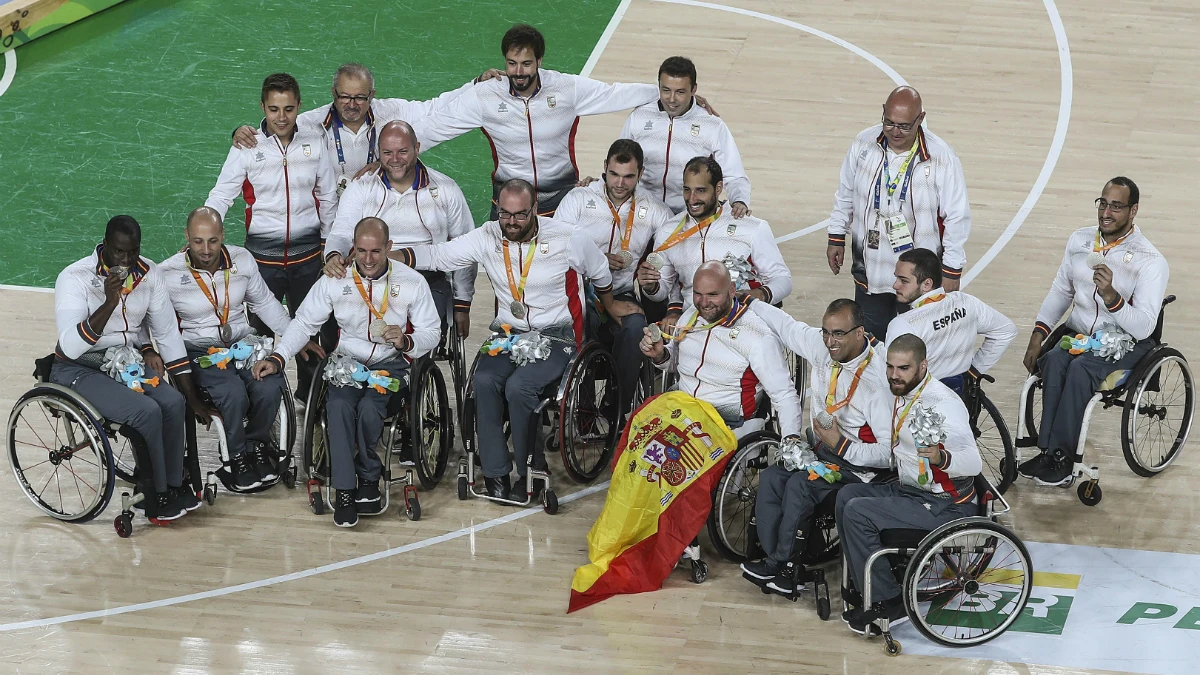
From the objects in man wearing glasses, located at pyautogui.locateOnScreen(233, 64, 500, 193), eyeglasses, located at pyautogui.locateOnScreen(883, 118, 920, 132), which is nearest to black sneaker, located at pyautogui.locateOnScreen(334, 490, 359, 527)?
man wearing glasses, located at pyautogui.locateOnScreen(233, 64, 500, 193)

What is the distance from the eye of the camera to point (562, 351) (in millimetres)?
7875

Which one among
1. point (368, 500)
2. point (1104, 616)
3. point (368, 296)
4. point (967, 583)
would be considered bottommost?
point (1104, 616)

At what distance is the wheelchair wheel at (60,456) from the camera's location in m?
7.37

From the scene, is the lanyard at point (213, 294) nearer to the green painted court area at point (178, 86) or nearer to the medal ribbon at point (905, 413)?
the green painted court area at point (178, 86)

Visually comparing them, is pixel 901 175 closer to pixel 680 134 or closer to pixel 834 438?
pixel 680 134

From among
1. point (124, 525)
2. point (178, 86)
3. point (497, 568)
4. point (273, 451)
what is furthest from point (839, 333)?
point (178, 86)

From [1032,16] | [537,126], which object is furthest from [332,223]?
[1032,16]

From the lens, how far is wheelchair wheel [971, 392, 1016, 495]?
7504 mm

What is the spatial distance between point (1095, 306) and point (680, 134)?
226 cm

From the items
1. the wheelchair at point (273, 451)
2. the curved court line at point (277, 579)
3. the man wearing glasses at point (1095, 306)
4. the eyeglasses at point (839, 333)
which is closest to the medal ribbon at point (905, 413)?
the eyeglasses at point (839, 333)

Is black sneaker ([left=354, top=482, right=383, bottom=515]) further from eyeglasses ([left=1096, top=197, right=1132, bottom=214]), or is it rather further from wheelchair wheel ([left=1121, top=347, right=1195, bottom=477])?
→ eyeglasses ([left=1096, top=197, right=1132, bottom=214])

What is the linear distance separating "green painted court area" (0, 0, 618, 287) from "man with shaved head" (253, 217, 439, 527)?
2.74 m

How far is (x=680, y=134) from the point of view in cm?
855

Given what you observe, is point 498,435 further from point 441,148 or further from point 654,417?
point 441,148
